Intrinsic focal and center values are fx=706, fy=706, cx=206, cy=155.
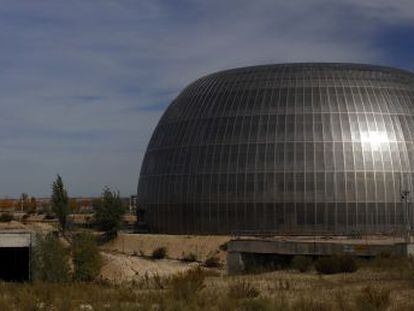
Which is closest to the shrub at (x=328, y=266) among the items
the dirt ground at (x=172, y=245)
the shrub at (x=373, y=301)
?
the shrub at (x=373, y=301)

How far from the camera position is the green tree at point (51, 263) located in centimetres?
4134

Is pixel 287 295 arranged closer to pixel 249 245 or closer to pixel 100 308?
pixel 100 308

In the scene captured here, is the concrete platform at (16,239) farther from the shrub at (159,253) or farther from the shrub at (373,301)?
the shrub at (373,301)

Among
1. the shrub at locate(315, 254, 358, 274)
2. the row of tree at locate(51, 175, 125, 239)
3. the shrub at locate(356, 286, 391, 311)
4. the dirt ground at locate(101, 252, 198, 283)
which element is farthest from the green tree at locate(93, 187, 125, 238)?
the shrub at locate(356, 286, 391, 311)

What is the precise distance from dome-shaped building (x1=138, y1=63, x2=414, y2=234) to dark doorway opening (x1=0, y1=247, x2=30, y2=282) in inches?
708

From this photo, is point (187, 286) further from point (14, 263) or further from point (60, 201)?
point (60, 201)

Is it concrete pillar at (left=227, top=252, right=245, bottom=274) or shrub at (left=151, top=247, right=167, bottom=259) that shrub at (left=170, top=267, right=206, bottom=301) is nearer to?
concrete pillar at (left=227, top=252, right=245, bottom=274)

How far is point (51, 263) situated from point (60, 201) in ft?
123

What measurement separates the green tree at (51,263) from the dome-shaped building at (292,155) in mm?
26340

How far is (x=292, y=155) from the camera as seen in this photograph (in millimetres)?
66250

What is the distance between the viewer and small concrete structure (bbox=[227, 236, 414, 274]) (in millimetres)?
48500

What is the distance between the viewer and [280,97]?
70.1 m

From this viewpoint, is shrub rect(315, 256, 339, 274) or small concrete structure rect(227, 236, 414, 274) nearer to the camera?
shrub rect(315, 256, 339, 274)

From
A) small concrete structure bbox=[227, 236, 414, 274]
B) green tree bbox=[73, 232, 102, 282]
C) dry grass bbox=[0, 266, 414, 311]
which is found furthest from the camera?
small concrete structure bbox=[227, 236, 414, 274]
